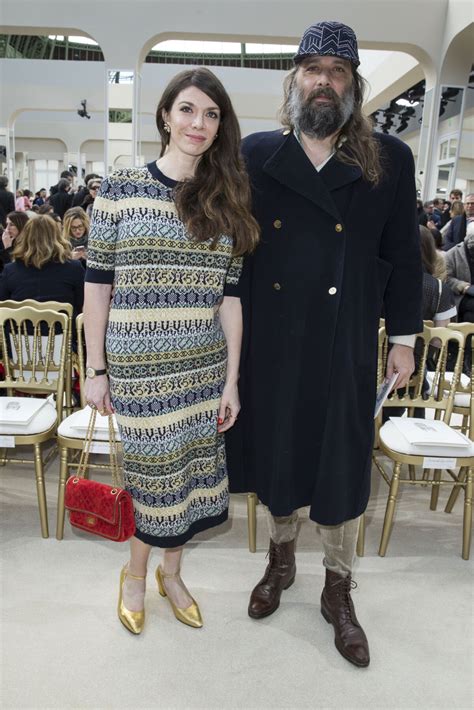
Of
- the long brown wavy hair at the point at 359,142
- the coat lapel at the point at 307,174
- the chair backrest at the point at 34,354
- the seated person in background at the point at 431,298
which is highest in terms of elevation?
the long brown wavy hair at the point at 359,142

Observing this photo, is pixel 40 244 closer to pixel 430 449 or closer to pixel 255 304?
pixel 255 304

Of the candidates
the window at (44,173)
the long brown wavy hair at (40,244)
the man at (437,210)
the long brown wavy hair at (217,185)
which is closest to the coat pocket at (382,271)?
the long brown wavy hair at (217,185)

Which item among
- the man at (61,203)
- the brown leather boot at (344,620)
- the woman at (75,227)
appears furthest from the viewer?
the man at (61,203)

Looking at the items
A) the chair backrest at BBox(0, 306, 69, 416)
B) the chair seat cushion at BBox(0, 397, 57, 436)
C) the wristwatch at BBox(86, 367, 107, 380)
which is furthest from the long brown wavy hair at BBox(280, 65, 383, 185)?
the chair seat cushion at BBox(0, 397, 57, 436)

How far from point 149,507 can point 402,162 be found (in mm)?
1329

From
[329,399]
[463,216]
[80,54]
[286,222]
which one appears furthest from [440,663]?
[80,54]

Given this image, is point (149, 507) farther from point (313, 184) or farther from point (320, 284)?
point (313, 184)

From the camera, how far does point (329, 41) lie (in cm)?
169

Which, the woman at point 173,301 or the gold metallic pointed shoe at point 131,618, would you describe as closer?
the woman at point 173,301

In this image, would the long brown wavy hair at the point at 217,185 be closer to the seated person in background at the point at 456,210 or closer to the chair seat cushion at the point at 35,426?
the chair seat cushion at the point at 35,426

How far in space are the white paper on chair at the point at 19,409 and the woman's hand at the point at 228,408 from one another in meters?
1.06

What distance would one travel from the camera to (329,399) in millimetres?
1845

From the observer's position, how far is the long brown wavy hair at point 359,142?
1770mm

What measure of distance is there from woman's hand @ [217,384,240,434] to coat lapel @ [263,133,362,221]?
0.62 m
